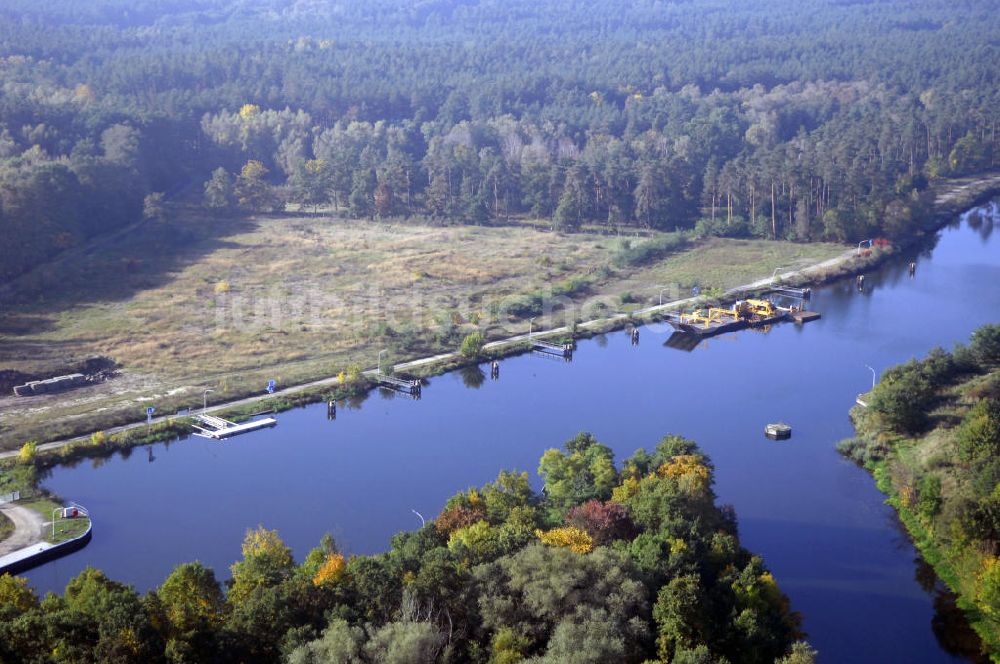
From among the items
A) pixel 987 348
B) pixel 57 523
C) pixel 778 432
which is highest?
pixel 987 348

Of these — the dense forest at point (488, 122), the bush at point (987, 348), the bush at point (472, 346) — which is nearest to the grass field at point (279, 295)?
the bush at point (472, 346)

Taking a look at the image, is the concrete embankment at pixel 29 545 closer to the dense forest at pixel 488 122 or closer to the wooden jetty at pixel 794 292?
the dense forest at pixel 488 122

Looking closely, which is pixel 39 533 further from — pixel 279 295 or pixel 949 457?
pixel 279 295

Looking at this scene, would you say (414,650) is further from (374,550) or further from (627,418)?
(627,418)

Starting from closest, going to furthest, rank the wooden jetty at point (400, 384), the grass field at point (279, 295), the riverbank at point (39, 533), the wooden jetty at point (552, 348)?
the riverbank at point (39, 533) → the wooden jetty at point (400, 384) → the grass field at point (279, 295) → the wooden jetty at point (552, 348)

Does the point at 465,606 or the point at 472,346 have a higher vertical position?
the point at 465,606

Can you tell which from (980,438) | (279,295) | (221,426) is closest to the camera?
(980,438)

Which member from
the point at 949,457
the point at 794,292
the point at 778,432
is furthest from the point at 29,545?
the point at 794,292
